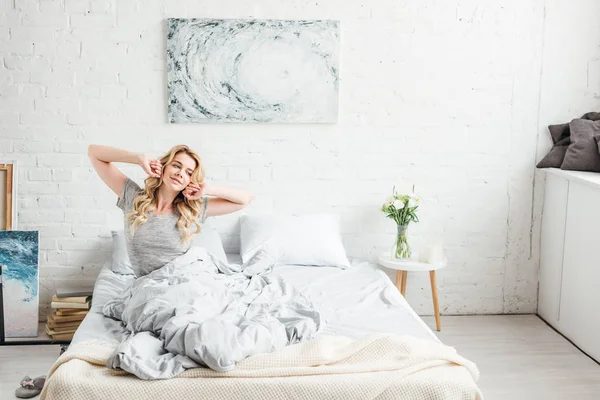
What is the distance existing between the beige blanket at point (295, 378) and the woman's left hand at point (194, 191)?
2.87ft

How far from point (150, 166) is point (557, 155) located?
250 cm

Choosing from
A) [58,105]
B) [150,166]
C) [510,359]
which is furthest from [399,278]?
[58,105]

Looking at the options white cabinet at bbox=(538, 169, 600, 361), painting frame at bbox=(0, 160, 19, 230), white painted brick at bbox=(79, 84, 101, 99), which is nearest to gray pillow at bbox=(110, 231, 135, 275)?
painting frame at bbox=(0, 160, 19, 230)

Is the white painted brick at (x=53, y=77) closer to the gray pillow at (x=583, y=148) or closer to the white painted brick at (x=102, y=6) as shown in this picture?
the white painted brick at (x=102, y=6)

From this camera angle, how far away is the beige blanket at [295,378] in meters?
2.54

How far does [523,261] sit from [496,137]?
0.81 m

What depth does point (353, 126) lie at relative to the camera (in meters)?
4.49

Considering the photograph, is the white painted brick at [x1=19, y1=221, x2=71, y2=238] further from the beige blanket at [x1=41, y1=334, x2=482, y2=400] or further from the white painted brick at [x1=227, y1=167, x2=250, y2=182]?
the beige blanket at [x1=41, y1=334, x2=482, y2=400]

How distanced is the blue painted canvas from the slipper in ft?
2.28

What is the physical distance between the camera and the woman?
3361 mm

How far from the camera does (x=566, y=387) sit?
3660 millimetres

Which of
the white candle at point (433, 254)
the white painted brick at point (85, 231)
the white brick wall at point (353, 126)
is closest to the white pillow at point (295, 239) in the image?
the white brick wall at point (353, 126)

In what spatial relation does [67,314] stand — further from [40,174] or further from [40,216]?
[40,174]

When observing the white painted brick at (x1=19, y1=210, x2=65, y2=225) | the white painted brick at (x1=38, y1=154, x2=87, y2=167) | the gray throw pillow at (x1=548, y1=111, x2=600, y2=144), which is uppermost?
the gray throw pillow at (x1=548, y1=111, x2=600, y2=144)
